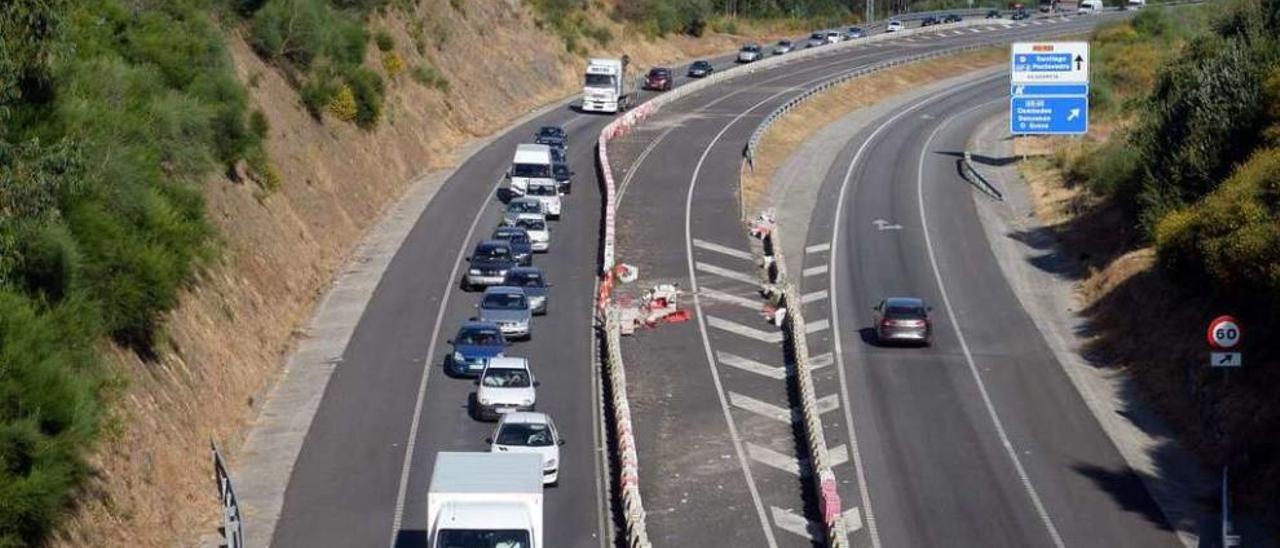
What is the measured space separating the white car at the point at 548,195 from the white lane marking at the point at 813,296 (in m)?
12.3

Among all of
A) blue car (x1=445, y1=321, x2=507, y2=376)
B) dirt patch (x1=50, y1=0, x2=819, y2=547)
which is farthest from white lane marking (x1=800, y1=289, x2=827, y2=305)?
dirt patch (x1=50, y1=0, x2=819, y2=547)

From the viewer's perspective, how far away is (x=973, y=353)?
47438 millimetres

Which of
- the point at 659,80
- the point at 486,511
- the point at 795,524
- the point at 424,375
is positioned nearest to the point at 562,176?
the point at 424,375

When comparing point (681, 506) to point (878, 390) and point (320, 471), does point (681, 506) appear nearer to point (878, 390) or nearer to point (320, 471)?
point (320, 471)

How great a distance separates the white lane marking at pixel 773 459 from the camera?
121 ft

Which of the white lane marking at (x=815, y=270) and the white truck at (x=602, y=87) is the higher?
the white truck at (x=602, y=87)

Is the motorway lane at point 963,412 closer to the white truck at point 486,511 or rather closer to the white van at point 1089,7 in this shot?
the white truck at point 486,511

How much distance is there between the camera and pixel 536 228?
58.4 meters

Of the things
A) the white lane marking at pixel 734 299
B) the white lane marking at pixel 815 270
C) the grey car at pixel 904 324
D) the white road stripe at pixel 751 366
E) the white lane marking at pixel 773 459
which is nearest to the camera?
the white lane marking at pixel 773 459

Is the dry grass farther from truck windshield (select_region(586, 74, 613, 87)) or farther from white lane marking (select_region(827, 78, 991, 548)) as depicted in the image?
truck windshield (select_region(586, 74, 613, 87))

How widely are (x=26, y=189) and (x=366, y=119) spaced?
144 ft

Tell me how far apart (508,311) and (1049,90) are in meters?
36.6

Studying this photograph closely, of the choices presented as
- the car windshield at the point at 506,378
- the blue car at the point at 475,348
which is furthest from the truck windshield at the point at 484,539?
the blue car at the point at 475,348

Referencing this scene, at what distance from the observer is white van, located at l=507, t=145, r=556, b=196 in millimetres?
65375
